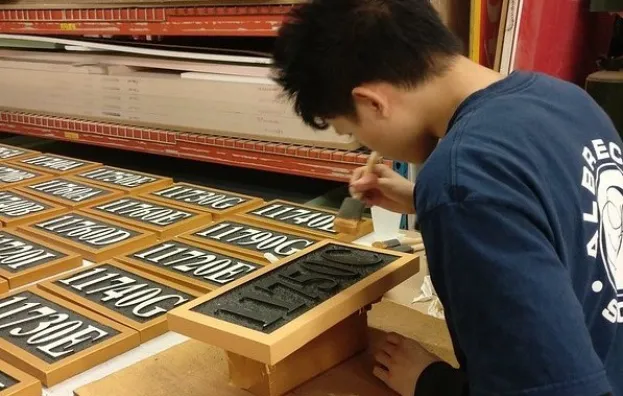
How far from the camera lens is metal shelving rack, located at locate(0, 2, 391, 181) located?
56.5 inches

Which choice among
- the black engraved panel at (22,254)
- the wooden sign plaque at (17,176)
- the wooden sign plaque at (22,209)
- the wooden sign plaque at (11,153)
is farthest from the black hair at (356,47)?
the wooden sign plaque at (11,153)

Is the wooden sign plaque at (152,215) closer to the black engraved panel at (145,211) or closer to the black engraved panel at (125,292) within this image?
the black engraved panel at (145,211)

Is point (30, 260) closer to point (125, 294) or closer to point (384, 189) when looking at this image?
point (125, 294)

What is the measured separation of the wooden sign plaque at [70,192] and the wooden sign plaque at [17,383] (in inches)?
23.8

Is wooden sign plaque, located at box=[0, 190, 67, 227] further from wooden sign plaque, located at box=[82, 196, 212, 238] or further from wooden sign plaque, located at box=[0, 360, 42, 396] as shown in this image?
wooden sign plaque, located at box=[0, 360, 42, 396]

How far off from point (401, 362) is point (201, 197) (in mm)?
747

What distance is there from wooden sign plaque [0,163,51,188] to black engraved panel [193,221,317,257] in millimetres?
533

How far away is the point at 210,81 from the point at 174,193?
0.27 metres

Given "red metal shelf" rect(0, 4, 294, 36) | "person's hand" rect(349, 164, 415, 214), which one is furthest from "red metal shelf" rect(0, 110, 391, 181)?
"person's hand" rect(349, 164, 415, 214)

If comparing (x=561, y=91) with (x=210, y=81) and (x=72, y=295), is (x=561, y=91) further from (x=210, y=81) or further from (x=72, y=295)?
(x=210, y=81)

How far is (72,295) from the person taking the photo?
39.1 inches

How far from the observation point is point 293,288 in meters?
0.79

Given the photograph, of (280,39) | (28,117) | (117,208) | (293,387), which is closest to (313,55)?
(280,39)

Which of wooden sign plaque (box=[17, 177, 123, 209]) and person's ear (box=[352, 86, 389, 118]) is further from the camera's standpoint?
wooden sign plaque (box=[17, 177, 123, 209])
